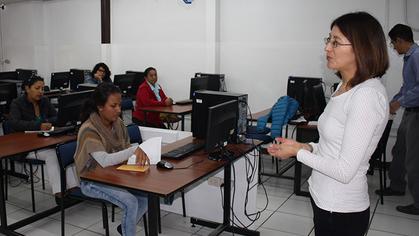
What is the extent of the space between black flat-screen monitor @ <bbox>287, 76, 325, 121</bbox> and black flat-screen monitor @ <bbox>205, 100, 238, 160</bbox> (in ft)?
6.47

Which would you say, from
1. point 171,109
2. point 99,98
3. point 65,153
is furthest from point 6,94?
point 99,98

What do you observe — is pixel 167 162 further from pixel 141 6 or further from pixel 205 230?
pixel 141 6

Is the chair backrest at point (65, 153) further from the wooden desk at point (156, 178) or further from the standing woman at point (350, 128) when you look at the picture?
the standing woman at point (350, 128)

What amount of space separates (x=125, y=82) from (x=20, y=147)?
3689 mm

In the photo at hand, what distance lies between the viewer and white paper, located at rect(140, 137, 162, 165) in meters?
2.28

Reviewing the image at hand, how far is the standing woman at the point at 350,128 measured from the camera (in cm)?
125

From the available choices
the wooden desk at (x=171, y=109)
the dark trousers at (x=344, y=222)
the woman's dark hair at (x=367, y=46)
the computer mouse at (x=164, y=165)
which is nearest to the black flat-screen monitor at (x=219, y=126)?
the computer mouse at (x=164, y=165)

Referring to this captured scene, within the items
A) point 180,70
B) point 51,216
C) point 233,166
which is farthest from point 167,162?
point 180,70

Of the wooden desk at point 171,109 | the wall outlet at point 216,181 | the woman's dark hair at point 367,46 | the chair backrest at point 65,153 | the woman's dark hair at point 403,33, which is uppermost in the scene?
the woman's dark hair at point 403,33

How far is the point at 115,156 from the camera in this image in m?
2.37

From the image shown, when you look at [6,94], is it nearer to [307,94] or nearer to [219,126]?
[219,126]

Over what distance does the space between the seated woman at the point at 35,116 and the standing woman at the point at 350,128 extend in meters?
2.53

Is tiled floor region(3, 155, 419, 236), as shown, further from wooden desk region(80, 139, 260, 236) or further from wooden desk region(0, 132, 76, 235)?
wooden desk region(80, 139, 260, 236)

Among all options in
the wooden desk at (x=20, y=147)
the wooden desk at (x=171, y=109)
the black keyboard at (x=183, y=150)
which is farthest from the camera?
the wooden desk at (x=171, y=109)
